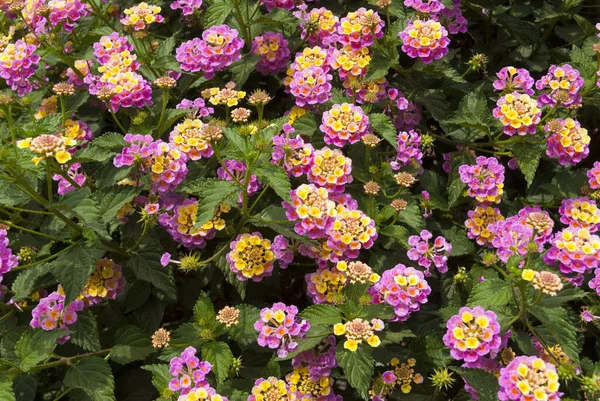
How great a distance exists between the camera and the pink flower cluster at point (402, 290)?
2.24 m

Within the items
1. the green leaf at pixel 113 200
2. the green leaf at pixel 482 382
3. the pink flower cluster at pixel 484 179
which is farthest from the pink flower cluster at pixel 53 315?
the pink flower cluster at pixel 484 179

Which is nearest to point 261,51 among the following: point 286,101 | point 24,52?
point 286,101

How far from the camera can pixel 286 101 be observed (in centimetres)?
326

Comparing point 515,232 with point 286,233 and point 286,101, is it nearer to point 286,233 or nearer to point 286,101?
point 286,233

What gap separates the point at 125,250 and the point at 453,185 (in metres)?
1.63

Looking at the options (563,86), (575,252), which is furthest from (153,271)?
(563,86)

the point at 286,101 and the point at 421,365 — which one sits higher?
the point at 286,101

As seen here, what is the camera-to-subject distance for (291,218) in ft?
7.50

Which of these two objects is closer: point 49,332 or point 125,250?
point 49,332

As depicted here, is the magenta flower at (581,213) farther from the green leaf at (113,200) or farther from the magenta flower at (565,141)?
the green leaf at (113,200)

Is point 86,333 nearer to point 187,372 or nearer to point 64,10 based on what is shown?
point 187,372

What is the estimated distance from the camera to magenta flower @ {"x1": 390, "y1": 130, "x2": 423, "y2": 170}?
8.99 feet

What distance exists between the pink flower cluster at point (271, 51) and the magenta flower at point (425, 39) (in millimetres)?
662

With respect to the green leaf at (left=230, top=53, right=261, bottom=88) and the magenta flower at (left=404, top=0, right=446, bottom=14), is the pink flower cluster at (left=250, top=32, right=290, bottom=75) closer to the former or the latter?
the green leaf at (left=230, top=53, right=261, bottom=88)
